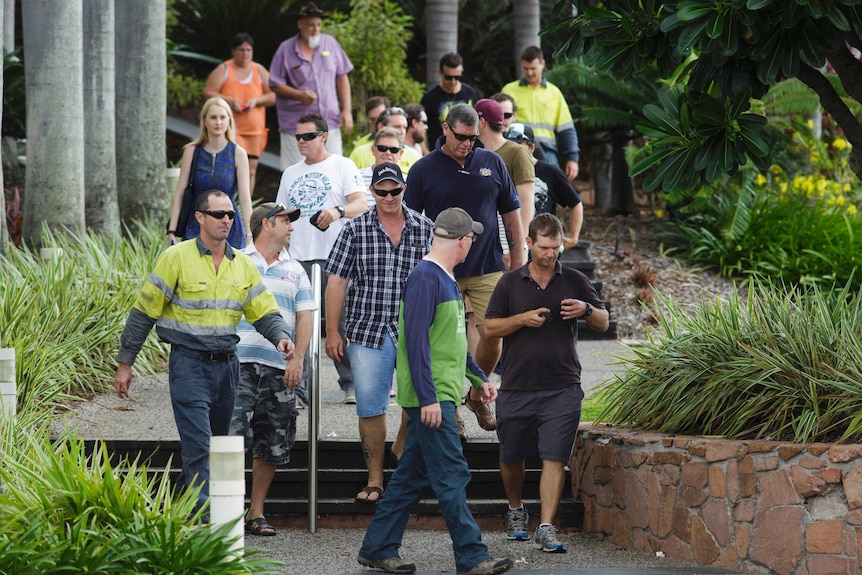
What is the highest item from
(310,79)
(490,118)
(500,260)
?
(310,79)

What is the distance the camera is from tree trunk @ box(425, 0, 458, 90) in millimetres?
17438

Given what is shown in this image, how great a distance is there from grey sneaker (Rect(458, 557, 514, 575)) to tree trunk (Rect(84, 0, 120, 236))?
26.2 feet

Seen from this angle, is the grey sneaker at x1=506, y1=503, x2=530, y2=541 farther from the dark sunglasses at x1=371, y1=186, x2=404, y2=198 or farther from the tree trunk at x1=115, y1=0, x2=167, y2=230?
the tree trunk at x1=115, y1=0, x2=167, y2=230

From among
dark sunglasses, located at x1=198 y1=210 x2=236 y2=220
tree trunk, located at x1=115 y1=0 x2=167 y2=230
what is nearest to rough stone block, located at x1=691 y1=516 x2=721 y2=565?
dark sunglasses, located at x1=198 y1=210 x2=236 y2=220

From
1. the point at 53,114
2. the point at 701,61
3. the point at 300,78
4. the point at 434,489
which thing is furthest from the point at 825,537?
the point at 53,114

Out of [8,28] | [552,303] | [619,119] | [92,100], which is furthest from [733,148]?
[8,28]

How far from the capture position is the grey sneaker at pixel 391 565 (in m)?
6.90

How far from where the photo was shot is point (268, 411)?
25.2 ft

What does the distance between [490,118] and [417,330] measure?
3.09 meters

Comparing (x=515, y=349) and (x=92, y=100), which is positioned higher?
(x=92, y=100)

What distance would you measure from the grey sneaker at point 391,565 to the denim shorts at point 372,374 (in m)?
1.09

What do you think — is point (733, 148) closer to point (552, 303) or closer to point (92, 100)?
point (552, 303)

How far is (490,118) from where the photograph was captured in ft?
30.8

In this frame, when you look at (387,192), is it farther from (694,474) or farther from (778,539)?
(778,539)
